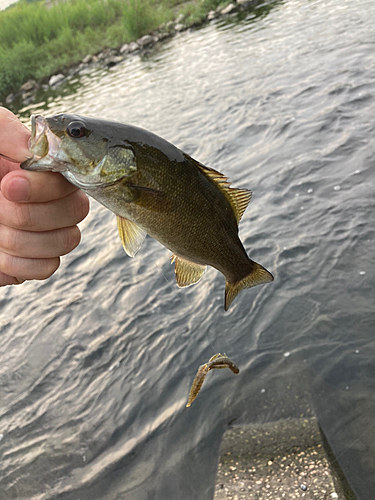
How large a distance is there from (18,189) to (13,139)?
0.65ft

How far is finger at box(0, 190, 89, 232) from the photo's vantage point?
6.26 feet

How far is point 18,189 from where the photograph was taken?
1.79 metres

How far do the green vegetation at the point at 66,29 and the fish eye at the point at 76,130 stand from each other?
30656 millimetres

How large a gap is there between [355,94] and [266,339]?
7504 mm

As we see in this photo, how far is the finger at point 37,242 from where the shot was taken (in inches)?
78.6

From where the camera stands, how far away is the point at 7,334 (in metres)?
7.30

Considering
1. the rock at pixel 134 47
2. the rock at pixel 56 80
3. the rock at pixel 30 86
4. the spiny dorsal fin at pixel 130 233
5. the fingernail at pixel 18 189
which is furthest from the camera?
the rock at pixel 134 47

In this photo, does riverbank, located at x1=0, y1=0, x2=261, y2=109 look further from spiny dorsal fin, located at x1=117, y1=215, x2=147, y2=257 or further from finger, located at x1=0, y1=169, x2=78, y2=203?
finger, located at x1=0, y1=169, x2=78, y2=203

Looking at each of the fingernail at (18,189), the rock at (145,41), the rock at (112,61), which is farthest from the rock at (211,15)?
the fingernail at (18,189)

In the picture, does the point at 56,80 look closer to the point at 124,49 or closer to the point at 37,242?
the point at 124,49

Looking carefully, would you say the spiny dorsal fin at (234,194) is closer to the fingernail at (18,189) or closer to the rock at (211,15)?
the fingernail at (18,189)

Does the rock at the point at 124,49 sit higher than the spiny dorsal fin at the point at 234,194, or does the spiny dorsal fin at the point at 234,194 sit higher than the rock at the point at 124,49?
the spiny dorsal fin at the point at 234,194

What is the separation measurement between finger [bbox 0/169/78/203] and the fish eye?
0.63 feet

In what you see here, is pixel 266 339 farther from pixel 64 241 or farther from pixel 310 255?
pixel 64 241
